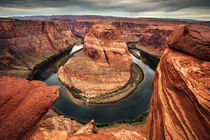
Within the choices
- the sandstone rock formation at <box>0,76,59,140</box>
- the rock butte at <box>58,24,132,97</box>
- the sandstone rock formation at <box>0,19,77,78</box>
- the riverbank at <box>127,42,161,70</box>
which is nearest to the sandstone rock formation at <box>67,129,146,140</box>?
the sandstone rock formation at <box>0,76,59,140</box>

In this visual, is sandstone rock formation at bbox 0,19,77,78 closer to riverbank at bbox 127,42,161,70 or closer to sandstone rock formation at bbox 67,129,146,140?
sandstone rock formation at bbox 67,129,146,140

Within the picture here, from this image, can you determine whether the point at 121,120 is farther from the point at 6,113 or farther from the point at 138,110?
the point at 6,113

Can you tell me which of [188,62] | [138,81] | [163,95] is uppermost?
[188,62]

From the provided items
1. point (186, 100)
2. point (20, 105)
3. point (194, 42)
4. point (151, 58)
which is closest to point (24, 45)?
point (20, 105)

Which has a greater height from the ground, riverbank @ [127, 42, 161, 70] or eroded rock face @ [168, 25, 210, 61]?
eroded rock face @ [168, 25, 210, 61]

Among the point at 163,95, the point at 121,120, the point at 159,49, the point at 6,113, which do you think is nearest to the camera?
the point at 6,113

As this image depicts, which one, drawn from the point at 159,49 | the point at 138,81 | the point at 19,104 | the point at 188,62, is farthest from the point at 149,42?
the point at 19,104
